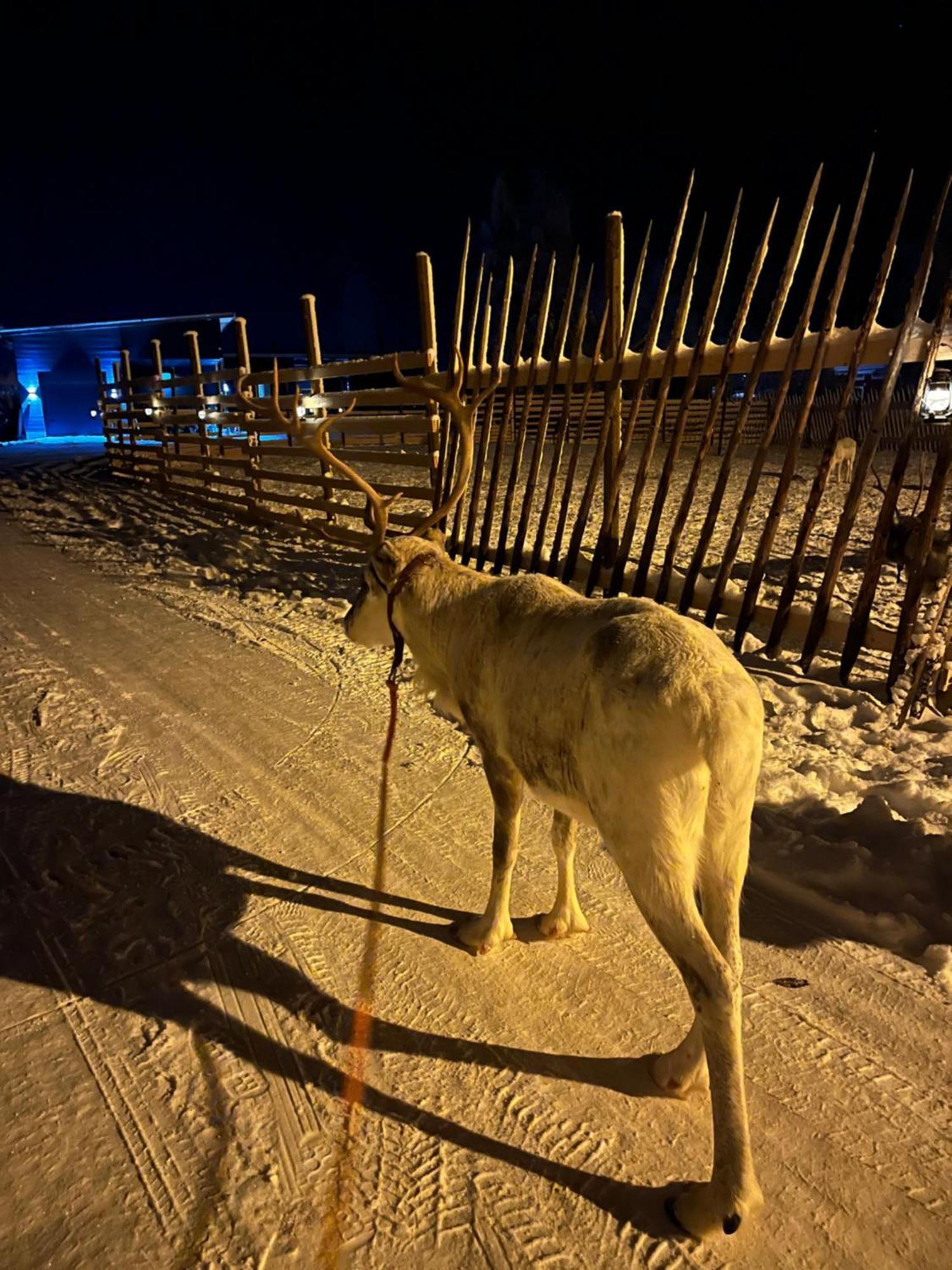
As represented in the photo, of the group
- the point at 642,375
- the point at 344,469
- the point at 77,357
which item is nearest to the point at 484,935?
the point at 344,469

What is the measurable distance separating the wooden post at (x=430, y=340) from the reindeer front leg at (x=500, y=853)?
220 inches

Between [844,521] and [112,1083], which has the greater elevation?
[844,521]

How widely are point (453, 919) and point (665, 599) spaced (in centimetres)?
319

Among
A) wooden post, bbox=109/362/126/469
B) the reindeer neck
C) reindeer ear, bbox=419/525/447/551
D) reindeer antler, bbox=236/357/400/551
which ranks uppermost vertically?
reindeer antler, bbox=236/357/400/551

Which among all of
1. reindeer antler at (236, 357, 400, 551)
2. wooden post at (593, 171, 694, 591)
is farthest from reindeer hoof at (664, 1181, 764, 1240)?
wooden post at (593, 171, 694, 591)

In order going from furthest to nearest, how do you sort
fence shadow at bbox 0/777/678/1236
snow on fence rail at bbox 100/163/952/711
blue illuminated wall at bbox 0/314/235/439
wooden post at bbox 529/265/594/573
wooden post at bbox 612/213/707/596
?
1. blue illuminated wall at bbox 0/314/235/439
2. wooden post at bbox 529/265/594/573
3. wooden post at bbox 612/213/707/596
4. snow on fence rail at bbox 100/163/952/711
5. fence shadow at bbox 0/777/678/1236

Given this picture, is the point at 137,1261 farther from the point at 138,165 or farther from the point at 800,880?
the point at 138,165

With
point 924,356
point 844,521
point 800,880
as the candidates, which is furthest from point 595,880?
point 924,356

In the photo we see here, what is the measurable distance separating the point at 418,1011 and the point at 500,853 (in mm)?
587

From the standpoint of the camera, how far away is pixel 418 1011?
2.39m

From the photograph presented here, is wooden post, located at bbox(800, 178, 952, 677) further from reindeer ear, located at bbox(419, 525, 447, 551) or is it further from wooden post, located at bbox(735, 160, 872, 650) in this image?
reindeer ear, located at bbox(419, 525, 447, 551)

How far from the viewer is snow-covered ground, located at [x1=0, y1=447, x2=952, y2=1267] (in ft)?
5.78

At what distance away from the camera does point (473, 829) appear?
133 inches

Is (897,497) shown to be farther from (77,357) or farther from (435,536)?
(77,357)
